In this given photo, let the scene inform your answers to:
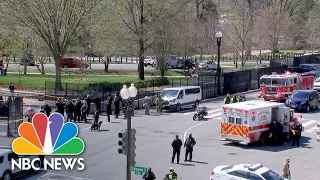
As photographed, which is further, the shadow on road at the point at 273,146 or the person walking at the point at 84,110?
the person walking at the point at 84,110

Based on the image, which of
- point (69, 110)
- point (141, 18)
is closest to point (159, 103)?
point (69, 110)

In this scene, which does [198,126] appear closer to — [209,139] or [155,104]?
[209,139]

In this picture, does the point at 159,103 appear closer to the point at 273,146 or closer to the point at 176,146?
A: the point at 273,146

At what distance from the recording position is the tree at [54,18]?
42219 millimetres

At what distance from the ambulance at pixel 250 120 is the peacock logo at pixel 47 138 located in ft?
25.7

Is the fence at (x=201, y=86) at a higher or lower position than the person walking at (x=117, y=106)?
higher

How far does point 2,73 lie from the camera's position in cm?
5847

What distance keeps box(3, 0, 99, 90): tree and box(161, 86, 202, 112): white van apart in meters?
8.95

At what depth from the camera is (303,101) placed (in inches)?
1508

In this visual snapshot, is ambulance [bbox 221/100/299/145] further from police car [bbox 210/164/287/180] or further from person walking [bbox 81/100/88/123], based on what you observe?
person walking [bbox 81/100/88/123]

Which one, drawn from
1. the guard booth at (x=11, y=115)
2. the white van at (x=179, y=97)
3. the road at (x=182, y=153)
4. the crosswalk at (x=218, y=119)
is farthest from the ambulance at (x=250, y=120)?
the guard booth at (x=11, y=115)

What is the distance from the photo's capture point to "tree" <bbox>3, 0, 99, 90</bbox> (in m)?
42.2

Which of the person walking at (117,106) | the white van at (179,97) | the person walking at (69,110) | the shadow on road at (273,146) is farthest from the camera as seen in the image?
the white van at (179,97)

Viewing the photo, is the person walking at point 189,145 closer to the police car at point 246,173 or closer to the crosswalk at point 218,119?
the police car at point 246,173
